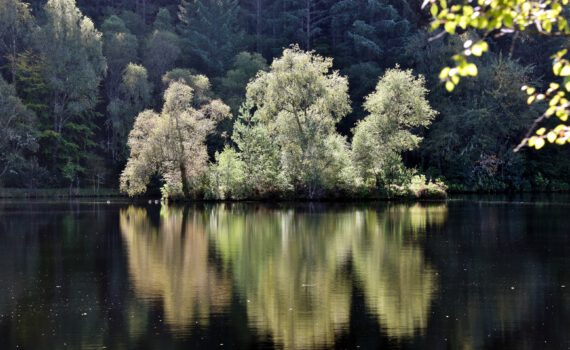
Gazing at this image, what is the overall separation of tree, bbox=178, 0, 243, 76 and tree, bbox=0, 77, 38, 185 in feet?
59.0

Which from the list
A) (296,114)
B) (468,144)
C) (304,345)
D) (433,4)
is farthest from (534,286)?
(468,144)

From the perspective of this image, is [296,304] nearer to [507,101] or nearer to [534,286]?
[534,286]

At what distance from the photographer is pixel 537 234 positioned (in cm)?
2956

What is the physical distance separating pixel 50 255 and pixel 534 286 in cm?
1525

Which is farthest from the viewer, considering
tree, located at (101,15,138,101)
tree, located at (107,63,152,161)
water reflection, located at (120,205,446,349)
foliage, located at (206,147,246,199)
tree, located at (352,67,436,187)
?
tree, located at (101,15,138,101)

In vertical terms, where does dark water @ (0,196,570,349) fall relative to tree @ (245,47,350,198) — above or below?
below

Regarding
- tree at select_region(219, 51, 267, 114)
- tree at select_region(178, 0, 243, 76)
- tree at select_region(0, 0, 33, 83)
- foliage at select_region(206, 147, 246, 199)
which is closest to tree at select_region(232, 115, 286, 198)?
foliage at select_region(206, 147, 246, 199)

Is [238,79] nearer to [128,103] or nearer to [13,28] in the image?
[128,103]

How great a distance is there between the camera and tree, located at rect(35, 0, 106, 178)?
6212 centimetres

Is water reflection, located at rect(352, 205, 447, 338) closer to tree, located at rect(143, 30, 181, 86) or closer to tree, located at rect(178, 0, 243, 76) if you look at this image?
tree, located at rect(143, 30, 181, 86)

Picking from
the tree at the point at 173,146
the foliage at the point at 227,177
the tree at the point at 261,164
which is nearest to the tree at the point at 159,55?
the tree at the point at 173,146

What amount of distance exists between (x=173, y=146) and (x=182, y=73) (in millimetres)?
12688

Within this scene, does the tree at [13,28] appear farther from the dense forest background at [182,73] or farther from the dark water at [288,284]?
the dark water at [288,284]

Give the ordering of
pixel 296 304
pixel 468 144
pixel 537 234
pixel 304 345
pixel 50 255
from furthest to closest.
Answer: pixel 468 144 → pixel 537 234 → pixel 50 255 → pixel 296 304 → pixel 304 345
